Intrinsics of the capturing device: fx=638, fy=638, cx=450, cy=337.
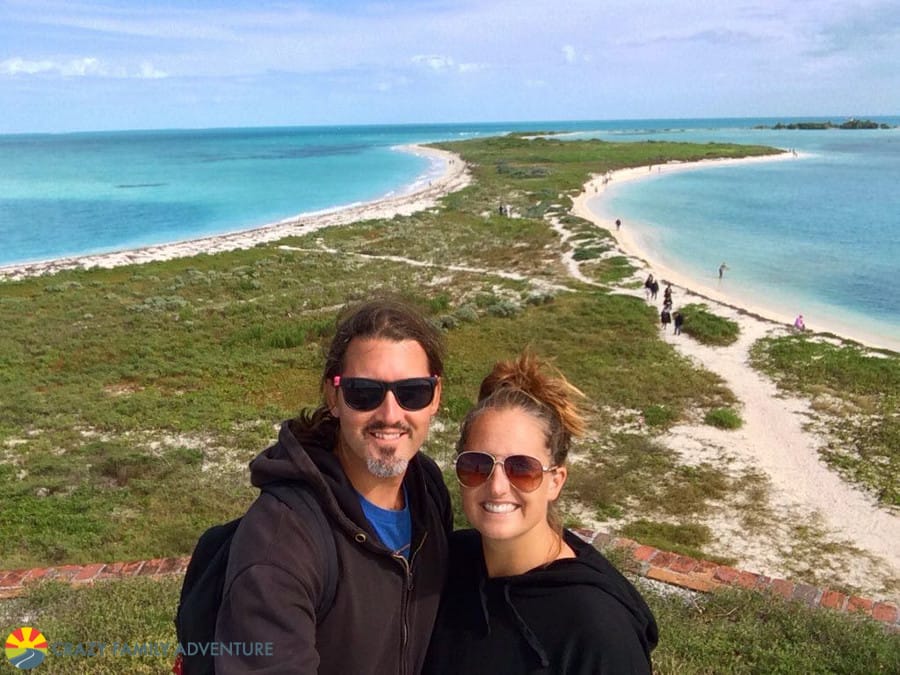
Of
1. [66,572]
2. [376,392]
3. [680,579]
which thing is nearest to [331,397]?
[376,392]

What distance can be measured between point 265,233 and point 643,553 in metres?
39.9

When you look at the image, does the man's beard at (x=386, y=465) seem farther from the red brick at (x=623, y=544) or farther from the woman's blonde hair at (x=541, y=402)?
the red brick at (x=623, y=544)

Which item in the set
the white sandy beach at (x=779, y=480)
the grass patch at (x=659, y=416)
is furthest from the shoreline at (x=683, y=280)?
the grass patch at (x=659, y=416)

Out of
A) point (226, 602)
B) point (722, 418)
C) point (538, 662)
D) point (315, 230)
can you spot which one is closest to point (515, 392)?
point (538, 662)

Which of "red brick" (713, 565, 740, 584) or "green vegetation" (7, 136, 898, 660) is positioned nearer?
"red brick" (713, 565, 740, 584)

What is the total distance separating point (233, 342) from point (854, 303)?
24517mm

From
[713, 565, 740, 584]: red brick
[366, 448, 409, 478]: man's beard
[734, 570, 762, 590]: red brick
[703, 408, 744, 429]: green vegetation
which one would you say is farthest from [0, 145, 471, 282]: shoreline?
[366, 448, 409, 478]: man's beard

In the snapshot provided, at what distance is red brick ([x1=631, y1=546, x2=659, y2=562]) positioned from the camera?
7.05m

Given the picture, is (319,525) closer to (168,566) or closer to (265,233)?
(168,566)

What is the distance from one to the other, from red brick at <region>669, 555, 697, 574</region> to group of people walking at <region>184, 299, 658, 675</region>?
16.0 ft

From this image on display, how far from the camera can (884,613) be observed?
620 cm

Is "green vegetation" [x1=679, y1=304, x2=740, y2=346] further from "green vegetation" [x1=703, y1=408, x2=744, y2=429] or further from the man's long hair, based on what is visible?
the man's long hair

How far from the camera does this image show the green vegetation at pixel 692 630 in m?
4.99

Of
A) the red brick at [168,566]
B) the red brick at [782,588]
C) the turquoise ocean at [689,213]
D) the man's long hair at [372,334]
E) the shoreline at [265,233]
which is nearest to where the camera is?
the man's long hair at [372,334]
